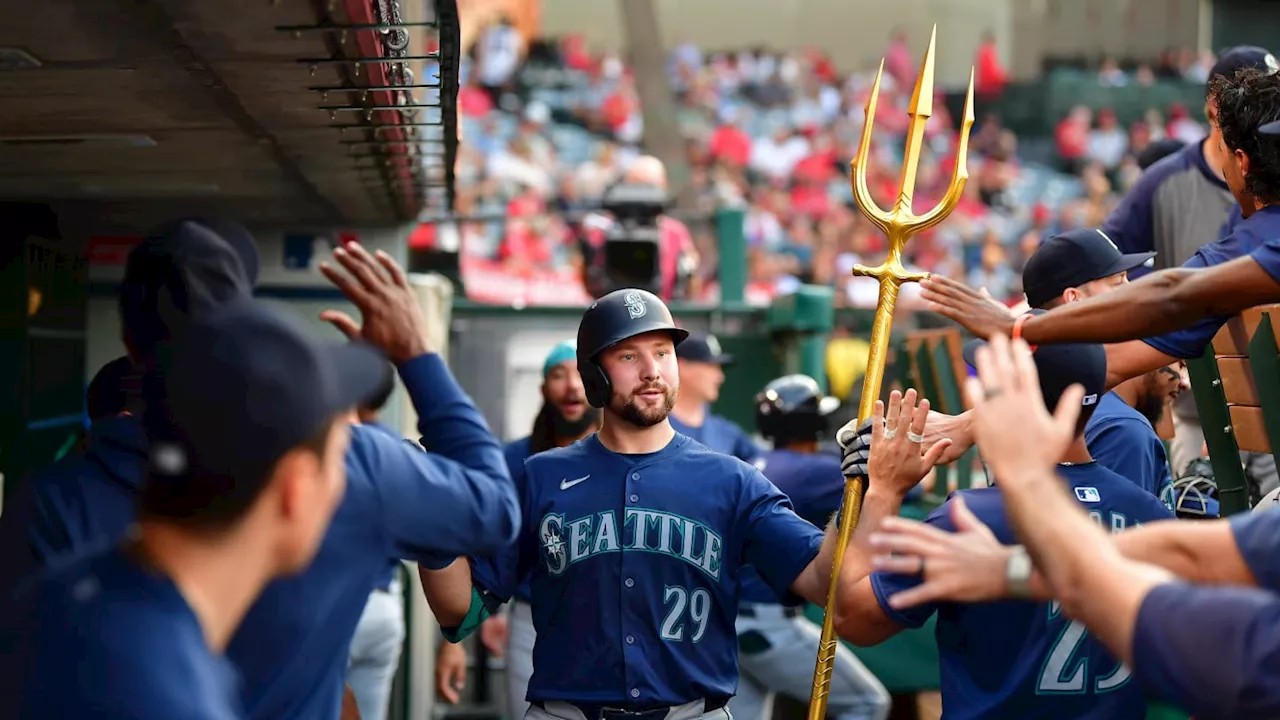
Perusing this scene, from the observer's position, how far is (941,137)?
23.8m

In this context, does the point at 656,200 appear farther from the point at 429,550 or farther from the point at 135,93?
the point at 429,550

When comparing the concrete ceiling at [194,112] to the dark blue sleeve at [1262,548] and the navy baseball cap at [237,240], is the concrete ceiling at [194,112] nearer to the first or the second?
the navy baseball cap at [237,240]

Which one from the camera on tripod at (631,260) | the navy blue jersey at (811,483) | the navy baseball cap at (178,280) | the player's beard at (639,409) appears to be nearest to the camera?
the navy baseball cap at (178,280)

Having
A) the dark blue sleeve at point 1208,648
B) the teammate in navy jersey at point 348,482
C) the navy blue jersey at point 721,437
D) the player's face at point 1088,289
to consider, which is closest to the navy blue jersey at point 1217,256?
the player's face at point 1088,289

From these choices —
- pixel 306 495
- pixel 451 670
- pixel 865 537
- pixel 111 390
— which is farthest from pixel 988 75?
pixel 306 495

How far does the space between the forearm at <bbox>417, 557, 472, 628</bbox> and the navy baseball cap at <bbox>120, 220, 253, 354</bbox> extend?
1.20 m

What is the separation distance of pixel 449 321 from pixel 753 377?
2003 mm

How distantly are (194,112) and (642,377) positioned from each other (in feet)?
4.84

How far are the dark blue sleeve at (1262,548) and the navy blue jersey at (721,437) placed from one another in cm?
437

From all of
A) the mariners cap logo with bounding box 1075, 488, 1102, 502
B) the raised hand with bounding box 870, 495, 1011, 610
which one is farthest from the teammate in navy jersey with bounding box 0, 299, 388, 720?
the mariners cap logo with bounding box 1075, 488, 1102, 502

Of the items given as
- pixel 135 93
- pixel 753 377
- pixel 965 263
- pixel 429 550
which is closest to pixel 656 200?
pixel 753 377

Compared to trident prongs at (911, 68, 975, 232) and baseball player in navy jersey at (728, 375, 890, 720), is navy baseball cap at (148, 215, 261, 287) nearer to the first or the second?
trident prongs at (911, 68, 975, 232)

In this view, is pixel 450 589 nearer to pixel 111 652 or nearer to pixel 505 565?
pixel 505 565

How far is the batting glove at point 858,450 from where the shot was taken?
3361 mm
